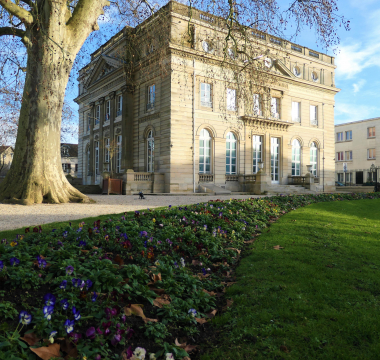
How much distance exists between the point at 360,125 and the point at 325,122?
26.4 metres

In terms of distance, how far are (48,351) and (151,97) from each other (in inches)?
939

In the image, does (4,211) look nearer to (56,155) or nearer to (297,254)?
(56,155)

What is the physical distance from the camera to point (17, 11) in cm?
1081

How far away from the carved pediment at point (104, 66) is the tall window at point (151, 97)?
340 cm

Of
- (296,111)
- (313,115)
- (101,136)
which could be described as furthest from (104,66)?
(313,115)

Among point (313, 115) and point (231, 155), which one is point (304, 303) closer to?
point (231, 155)

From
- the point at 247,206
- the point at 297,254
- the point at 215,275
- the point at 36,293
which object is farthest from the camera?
the point at 247,206

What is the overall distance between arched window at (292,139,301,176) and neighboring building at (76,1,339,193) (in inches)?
3.5

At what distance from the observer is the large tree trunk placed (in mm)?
11188

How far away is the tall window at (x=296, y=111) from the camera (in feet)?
96.7

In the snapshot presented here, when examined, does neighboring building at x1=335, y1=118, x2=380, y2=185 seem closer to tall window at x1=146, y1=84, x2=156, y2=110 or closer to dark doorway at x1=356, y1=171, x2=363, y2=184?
dark doorway at x1=356, y1=171, x2=363, y2=184

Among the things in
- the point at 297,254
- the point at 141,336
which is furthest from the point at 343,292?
the point at 141,336

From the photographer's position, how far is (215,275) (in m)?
4.48

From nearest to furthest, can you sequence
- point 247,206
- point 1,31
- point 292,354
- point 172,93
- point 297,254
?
point 292,354 < point 297,254 < point 247,206 < point 1,31 < point 172,93
